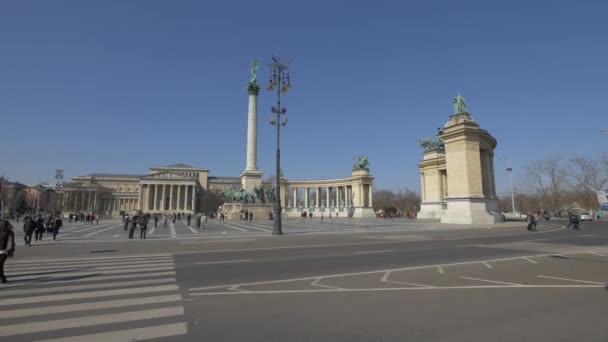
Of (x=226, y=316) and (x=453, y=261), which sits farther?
(x=453, y=261)

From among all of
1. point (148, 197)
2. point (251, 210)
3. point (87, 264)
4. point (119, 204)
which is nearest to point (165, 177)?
point (148, 197)

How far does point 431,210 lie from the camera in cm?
5497

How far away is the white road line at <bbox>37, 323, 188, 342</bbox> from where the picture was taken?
4.38 meters

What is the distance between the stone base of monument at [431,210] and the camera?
53.8 meters

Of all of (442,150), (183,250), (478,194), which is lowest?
(183,250)

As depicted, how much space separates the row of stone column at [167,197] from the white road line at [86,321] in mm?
→ 123422

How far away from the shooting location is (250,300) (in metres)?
6.56

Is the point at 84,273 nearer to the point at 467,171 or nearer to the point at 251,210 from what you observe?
the point at 467,171

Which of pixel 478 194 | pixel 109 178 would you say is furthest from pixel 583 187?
pixel 109 178

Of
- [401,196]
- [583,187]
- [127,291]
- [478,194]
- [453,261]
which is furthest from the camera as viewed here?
[401,196]

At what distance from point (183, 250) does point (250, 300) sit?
33.7 ft

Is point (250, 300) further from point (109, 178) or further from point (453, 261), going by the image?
point (109, 178)

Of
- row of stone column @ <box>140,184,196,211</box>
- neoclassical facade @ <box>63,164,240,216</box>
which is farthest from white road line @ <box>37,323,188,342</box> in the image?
row of stone column @ <box>140,184,196,211</box>

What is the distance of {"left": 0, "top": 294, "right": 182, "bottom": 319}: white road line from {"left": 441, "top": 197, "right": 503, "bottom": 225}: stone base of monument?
120ft
